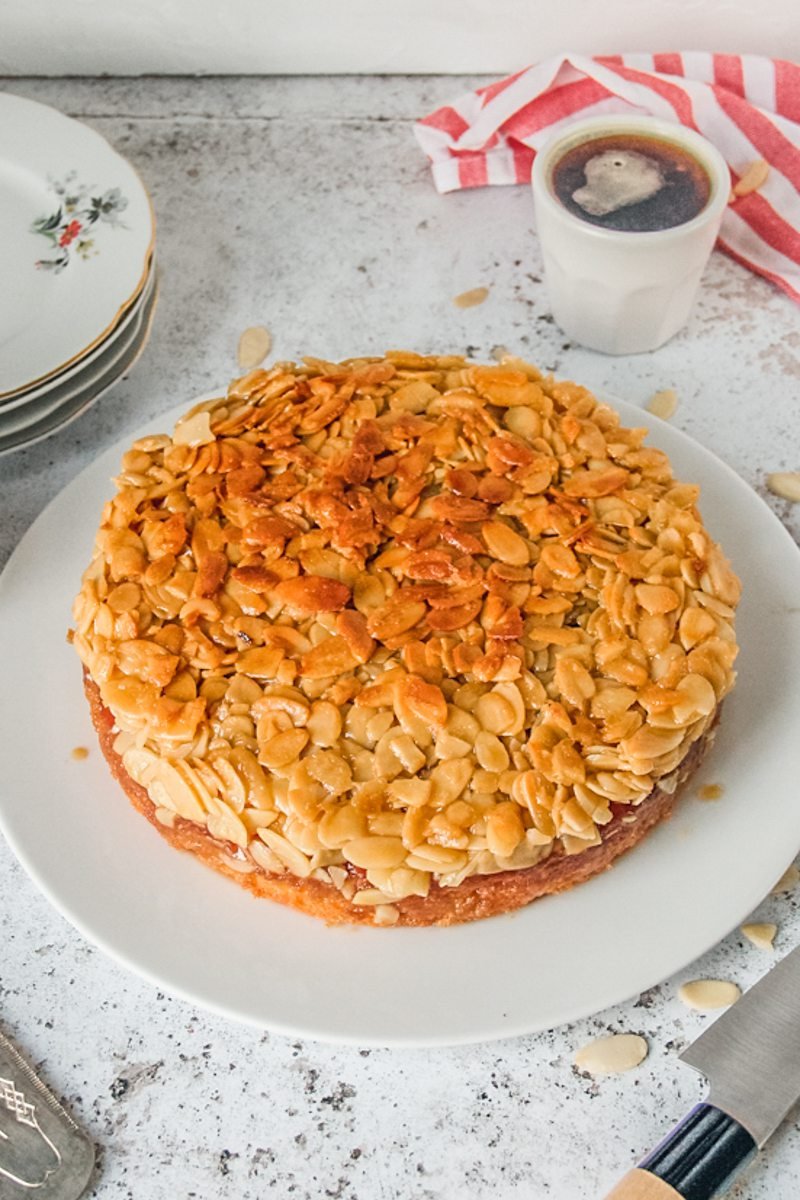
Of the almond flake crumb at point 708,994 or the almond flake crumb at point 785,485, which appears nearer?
the almond flake crumb at point 708,994

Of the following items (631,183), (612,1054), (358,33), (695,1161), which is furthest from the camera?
(358,33)

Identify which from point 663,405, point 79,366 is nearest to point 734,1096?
point 663,405

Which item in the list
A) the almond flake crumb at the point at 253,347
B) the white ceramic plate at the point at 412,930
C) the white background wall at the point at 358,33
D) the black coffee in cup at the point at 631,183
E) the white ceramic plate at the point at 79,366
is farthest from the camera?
the white background wall at the point at 358,33

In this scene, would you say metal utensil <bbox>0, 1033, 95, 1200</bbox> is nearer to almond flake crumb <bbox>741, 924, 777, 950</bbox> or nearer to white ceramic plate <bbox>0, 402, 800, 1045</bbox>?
white ceramic plate <bbox>0, 402, 800, 1045</bbox>

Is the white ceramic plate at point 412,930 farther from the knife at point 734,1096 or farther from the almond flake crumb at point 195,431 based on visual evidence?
the almond flake crumb at point 195,431

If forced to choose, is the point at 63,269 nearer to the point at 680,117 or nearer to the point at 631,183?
the point at 631,183

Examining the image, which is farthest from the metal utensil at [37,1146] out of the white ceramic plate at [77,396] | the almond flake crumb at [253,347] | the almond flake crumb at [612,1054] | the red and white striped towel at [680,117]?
the red and white striped towel at [680,117]

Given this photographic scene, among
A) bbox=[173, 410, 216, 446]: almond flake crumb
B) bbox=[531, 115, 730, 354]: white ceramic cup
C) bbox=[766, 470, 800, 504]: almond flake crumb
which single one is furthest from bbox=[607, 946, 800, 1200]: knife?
bbox=[531, 115, 730, 354]: white ceramic cup
